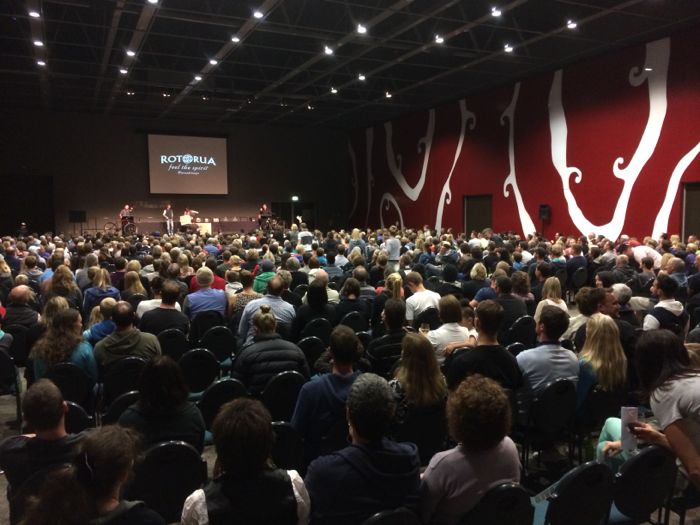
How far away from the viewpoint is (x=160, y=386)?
2.71 m

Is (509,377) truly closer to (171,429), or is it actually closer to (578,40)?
(171,429)

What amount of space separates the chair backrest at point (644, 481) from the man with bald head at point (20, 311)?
530 centimetres

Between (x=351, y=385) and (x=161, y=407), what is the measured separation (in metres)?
0.99

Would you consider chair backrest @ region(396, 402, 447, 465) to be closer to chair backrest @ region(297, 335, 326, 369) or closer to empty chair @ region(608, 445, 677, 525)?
empty chair @ region(608, 445, 677, 525)

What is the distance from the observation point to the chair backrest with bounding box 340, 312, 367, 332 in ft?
18.2

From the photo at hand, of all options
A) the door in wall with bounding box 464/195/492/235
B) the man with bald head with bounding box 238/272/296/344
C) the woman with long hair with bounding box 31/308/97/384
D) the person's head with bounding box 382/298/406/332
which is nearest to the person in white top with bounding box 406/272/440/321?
the man with bald head with bounding box 238/272/296/344

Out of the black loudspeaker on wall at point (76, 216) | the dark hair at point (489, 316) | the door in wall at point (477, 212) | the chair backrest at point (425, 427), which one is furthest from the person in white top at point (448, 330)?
the black loudspeaker on wall at point (76, 216)

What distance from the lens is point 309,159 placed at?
27.4 meters

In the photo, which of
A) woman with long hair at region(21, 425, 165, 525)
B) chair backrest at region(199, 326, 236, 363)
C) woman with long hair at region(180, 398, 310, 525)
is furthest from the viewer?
chair backrest at region(199, 326, 236, 363)

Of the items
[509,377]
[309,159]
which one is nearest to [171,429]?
[509,377]

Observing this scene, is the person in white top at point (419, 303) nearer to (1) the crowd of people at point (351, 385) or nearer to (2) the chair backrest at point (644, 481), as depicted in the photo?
(1) the crowd of people at point (351, 385)

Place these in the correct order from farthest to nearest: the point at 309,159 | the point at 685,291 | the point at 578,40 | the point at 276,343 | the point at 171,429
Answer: the point at 309,159 → the point at 578,40 → the point at 685,291 → the point at 276,343 → the point at 171,429

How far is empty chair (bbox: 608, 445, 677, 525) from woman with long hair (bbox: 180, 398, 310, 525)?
59.5 inches

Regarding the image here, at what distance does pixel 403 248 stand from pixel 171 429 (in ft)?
31.6
